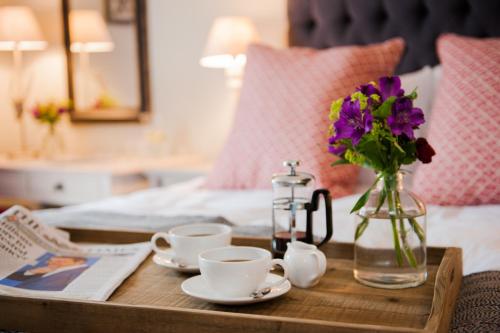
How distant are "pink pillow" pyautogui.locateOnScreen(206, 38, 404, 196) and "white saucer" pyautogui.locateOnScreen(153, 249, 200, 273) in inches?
34.8

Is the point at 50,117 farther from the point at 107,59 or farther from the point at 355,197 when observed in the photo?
the point at 355,197

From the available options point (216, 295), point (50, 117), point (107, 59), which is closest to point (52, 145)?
point (50, 117)

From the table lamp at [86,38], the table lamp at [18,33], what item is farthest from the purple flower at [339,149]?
the table lamp at [18,33]

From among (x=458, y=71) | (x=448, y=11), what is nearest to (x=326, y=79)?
(x=458, y=71)

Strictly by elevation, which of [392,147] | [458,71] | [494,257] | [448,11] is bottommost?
[494,257]

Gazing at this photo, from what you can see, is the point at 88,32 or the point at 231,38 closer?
the point at 231,38

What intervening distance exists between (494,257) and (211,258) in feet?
1.96

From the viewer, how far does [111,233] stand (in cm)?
148

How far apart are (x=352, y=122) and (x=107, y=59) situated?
8.33 ft

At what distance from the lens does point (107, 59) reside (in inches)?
133

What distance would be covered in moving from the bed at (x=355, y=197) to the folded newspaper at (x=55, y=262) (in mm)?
289

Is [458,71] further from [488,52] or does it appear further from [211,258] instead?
[211,258]

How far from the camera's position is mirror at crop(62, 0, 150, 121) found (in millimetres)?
3322

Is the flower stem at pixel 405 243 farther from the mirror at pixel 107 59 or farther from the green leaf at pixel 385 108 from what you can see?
the mirror at pixel 107 59
